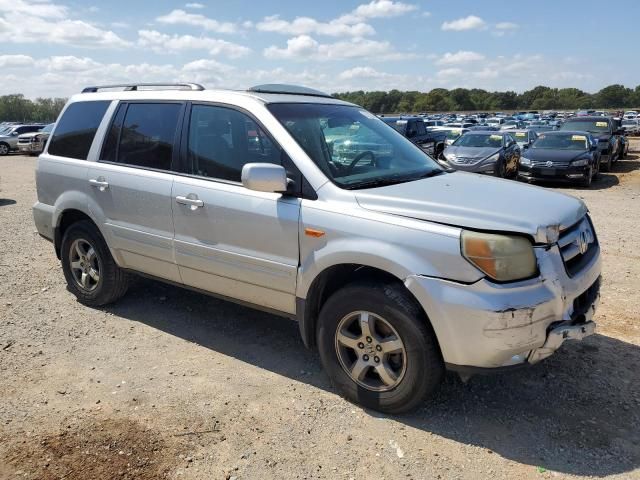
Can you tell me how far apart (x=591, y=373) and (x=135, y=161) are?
3831mm

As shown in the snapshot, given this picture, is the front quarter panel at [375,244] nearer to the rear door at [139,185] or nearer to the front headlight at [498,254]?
the front headlight at [498,254]

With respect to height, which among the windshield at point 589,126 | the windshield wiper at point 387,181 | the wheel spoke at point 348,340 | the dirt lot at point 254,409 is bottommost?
the dirt lot at point 254,409

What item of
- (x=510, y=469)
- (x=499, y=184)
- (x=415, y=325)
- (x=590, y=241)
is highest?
(x=499, y=184)

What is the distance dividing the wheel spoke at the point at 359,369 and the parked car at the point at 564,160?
12510 millimetres

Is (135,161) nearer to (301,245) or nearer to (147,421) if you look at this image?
(301,245)

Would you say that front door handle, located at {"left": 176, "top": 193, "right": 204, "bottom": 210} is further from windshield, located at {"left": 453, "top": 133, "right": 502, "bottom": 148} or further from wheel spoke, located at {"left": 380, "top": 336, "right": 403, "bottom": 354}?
windshield, located at {"left": 453, "top": 133, "right": 502, "bottom": 148}

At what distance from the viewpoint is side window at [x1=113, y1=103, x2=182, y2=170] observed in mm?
4203

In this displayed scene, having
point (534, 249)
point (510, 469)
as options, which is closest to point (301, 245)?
point (534, 249)

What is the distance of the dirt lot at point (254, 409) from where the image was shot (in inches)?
113

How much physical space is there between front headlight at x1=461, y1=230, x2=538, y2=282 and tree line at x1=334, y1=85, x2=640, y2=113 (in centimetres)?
11030

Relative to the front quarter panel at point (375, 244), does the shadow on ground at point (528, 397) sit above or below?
below

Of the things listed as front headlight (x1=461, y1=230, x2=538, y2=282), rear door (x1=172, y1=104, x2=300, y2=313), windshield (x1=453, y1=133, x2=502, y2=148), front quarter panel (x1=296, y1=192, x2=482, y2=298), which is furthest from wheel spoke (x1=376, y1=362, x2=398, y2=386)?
windshield (x1=453, y1=133, x2=502, y2=148)

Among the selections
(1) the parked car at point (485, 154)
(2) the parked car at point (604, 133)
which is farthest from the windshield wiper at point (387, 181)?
(2) the parked car at point (604, 133)

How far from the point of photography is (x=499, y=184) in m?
3.82
